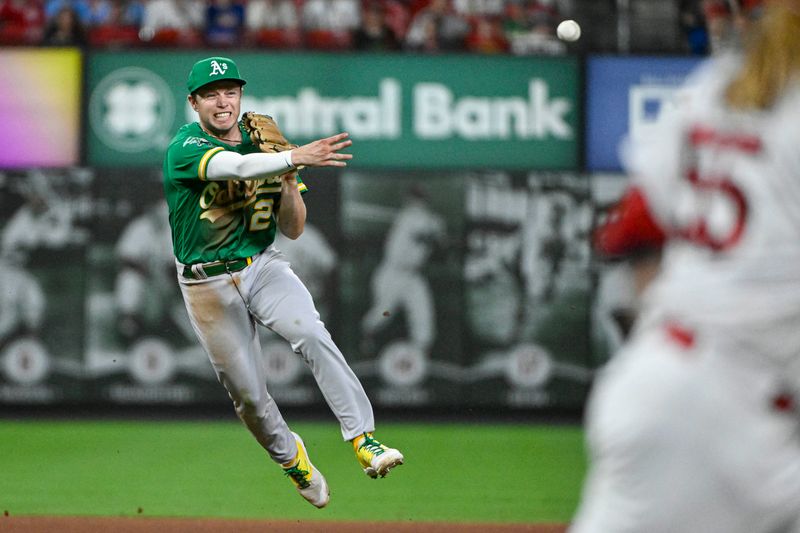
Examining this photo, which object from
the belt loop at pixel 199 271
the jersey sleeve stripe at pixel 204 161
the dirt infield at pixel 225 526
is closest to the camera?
the jersey sleeve stripe at pixel 204 161

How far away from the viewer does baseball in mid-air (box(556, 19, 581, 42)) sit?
1323 cm

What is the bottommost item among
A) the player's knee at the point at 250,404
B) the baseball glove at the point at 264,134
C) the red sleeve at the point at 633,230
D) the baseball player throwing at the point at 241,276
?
the player's knee at the point at 250,404

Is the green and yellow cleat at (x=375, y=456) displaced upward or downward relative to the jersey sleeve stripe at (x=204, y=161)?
downward

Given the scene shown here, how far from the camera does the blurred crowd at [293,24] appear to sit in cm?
1317

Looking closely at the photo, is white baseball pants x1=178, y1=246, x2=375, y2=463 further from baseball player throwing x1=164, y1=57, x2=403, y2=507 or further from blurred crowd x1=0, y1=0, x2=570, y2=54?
blurred crowd x1=0, y1=0, x2=570, y2=54

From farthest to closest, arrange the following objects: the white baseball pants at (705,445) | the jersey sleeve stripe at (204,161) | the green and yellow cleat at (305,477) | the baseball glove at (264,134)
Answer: the green and yellow cleat at (305,477) → the baseball glove at (264,134) → the jersey sleeve stripe at (204,161) → the white baseball pants at (705,445)

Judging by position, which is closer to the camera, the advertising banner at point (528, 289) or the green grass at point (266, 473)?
the green grass at point (266, 473)

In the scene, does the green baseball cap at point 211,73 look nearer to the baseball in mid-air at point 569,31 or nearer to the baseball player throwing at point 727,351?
the baseball player throwing at point 727,351

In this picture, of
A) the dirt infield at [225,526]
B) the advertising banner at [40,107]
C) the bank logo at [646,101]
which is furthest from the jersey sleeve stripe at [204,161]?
the bank logo at [646,101]

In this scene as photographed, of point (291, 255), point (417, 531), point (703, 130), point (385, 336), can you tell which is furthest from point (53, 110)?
point (703, 130)

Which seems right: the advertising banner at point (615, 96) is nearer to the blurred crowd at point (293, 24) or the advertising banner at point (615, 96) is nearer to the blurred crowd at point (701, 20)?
the blurred crowd at point (701, 20)

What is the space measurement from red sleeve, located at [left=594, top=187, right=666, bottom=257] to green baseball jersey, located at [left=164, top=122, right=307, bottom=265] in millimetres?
4035

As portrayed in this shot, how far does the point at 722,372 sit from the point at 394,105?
35.4 ft

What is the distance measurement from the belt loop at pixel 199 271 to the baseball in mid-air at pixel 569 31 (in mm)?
7584
